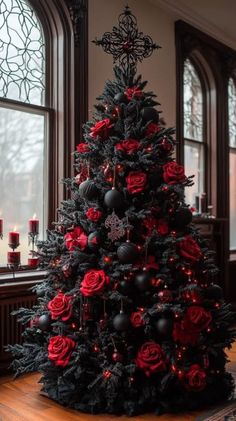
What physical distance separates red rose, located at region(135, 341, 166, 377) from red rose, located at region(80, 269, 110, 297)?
398mm

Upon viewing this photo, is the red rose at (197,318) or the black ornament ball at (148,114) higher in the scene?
the black ornament ball at (148,114)

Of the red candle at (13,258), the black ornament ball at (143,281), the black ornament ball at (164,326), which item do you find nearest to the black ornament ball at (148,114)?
the black ornament ball at (143,281)

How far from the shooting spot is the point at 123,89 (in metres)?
2.88

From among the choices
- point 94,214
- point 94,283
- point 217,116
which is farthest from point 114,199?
point 217,116

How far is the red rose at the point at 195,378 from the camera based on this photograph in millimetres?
2467

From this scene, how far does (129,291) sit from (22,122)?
6.11 feet

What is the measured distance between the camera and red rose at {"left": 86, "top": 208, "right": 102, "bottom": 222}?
2.65 m

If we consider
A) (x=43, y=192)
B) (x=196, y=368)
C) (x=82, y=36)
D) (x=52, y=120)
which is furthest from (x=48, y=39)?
(x=196, y=368)

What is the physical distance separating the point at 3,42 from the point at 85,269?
2.08m

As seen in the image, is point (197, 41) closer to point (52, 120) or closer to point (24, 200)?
point (52, 120)

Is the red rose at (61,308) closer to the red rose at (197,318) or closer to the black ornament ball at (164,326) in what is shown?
the black ornament ball at (164,326)

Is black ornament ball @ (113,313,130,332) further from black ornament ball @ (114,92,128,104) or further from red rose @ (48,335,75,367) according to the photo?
black ornament ball @ (114,92,128,104)

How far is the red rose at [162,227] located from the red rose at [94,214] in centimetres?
35

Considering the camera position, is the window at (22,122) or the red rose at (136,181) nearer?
the red rose at (136,181)
